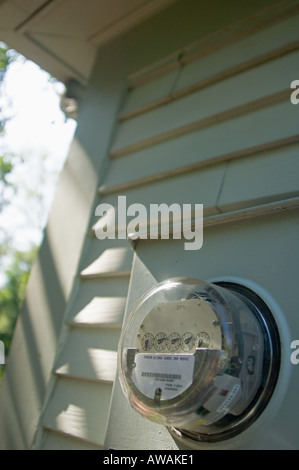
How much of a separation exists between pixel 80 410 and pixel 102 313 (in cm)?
27

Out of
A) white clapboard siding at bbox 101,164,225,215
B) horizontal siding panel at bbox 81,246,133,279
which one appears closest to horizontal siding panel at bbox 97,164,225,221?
white clapboard siding at bbox 101,164,225,215

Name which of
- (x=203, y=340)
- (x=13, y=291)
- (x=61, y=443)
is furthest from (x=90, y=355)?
(x=13, y=291)

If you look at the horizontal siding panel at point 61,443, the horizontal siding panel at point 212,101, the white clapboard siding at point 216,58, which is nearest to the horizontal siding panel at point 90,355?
the horizontal siding panel at point 61,443

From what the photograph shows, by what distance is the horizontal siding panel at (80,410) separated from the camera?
1158 millimetres

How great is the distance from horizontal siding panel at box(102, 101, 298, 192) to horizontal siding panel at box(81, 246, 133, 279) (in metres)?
0.25

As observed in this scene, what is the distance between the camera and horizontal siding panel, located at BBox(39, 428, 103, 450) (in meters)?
1.16

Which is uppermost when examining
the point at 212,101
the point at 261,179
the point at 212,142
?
the point at 212,101

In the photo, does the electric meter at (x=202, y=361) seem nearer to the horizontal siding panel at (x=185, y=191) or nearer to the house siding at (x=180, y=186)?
the house siding at (x=180, y=186)

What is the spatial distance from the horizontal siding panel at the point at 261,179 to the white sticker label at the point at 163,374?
0.45 m

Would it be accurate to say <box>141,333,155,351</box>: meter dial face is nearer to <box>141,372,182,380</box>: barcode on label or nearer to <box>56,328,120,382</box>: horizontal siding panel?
<box>141,372,182,380</box>: barcode on label

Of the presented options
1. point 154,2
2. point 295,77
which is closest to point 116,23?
point 154,2

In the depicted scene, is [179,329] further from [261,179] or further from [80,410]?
[80,410]

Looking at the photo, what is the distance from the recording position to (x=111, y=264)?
1.36 metres
